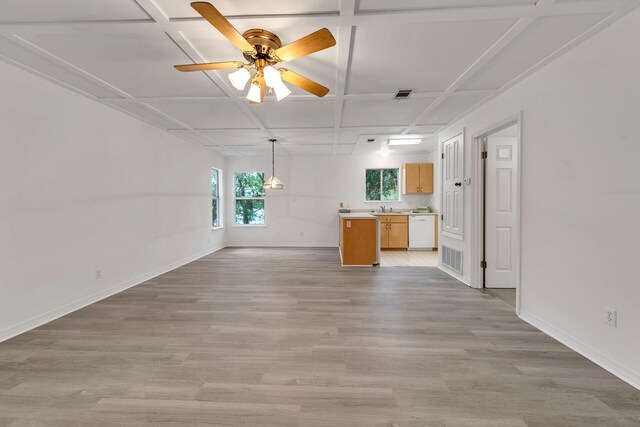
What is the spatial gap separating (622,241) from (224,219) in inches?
305

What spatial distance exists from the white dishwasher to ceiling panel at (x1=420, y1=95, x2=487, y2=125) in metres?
3.11

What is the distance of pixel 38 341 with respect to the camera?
2.45 m

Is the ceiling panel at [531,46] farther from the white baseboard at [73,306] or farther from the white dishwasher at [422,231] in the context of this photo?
the white baseboard at [73,306]

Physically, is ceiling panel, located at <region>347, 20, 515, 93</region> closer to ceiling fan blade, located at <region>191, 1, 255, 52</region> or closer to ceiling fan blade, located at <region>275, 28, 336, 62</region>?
ceiling fan blade, located at <region>275, 28, 336, 62</region>

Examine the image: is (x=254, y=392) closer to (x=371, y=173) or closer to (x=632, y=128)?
(x=632, y=128)

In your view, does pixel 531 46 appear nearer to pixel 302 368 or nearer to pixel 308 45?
pixel 308 45

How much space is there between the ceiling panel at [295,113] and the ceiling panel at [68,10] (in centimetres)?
180

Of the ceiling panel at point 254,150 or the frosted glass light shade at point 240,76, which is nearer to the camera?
the frosted glass light shade at point 240,76

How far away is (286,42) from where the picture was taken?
221cm

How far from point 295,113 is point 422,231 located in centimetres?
482

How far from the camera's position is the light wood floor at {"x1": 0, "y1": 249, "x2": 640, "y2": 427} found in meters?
1.61

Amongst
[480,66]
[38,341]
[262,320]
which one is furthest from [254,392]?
[480,66]

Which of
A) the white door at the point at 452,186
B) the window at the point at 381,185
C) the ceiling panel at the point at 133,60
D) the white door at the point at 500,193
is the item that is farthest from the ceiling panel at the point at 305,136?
the white door at the point at 500,193

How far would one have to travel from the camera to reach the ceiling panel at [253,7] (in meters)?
1.77
